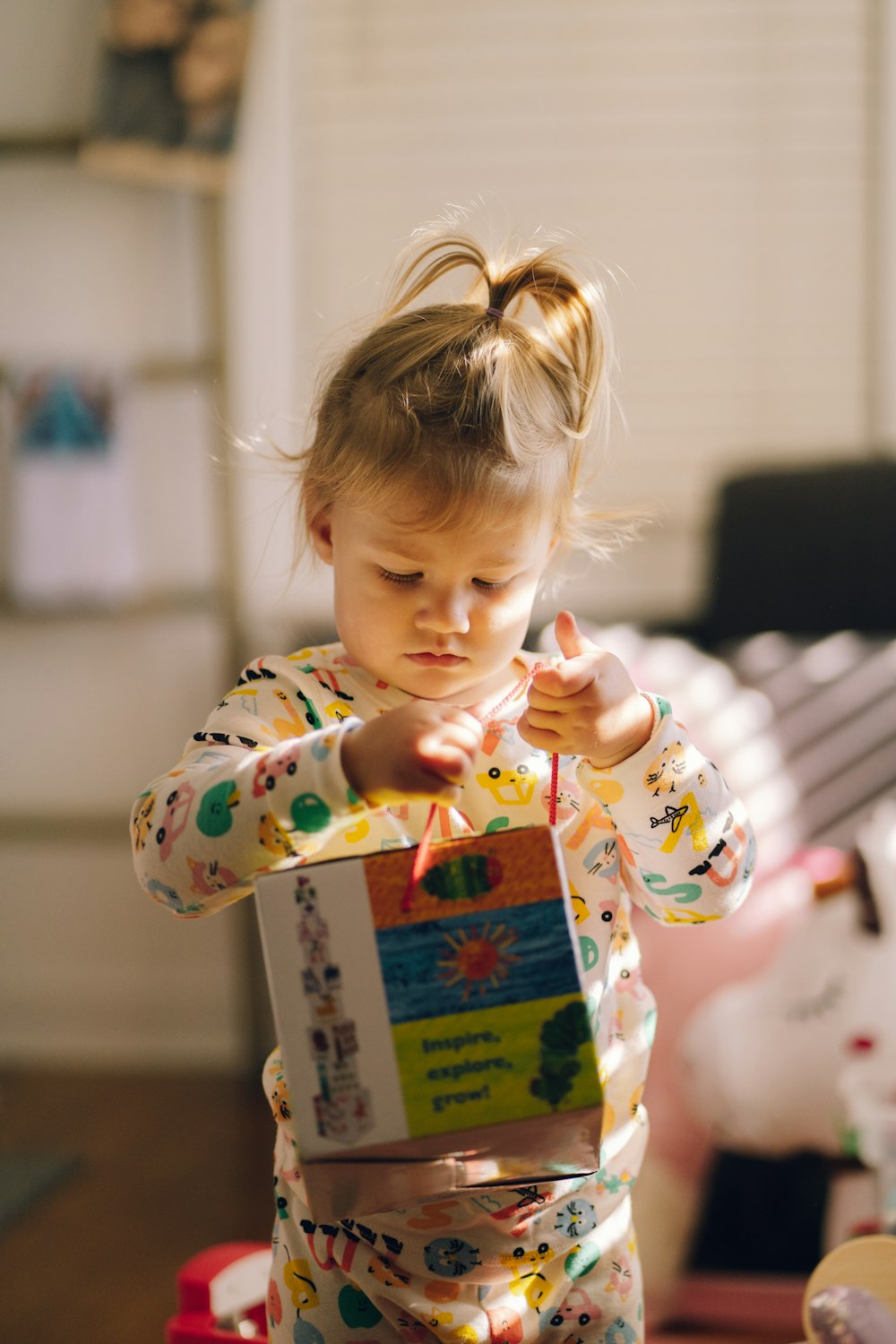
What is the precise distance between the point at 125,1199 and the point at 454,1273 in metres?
1.16

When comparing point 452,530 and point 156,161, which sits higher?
point 156,161

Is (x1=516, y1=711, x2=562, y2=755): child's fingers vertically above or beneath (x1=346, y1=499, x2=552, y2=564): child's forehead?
beneath

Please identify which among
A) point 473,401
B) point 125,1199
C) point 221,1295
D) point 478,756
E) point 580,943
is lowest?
point 125,1199

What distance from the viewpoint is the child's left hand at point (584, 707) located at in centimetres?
67

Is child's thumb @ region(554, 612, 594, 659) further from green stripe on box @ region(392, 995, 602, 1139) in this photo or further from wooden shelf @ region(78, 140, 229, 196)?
wooden shelf @ region(78, 140, 229, 196)

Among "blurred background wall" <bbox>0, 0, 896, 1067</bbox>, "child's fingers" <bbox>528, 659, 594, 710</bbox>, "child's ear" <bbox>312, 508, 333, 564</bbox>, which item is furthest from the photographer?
"blurred background wall" <bbox>0, 0, 896, 1067</bbox>

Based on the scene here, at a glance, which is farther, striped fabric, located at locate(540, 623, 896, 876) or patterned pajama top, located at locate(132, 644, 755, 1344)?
striped fabric, located at locate(540, 623, 896, 876)

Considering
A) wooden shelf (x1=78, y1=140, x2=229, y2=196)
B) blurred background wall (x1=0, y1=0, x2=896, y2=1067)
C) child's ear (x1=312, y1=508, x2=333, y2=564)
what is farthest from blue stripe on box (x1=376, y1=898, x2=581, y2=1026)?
wooden shelf (x1=78, y1=140, x2=229, y2=196)

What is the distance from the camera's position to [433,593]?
0.71m

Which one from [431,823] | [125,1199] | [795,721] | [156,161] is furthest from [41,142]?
[431,823]

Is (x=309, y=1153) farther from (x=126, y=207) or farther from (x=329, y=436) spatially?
(x=126, y=207)

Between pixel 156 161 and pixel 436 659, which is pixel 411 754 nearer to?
pixel 436 659

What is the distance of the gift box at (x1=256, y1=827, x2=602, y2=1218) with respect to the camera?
554 mm

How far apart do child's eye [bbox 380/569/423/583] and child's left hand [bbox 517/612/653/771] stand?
8 centimetres
